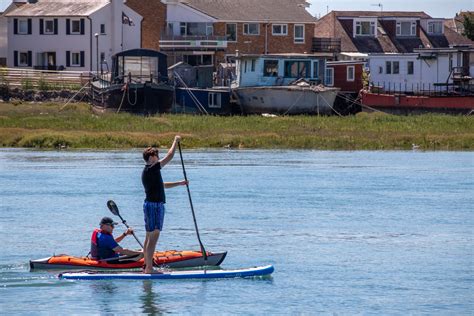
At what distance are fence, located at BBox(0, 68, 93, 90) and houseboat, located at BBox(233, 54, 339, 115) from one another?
10717 mm

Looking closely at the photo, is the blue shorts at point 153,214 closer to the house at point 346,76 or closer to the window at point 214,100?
Answer: the window at point 214,100

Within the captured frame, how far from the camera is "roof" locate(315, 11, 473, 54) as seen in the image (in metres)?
91.3

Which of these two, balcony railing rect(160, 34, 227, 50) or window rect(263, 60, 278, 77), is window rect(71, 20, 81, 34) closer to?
balcony railing rect(160, 34, 227, 50)

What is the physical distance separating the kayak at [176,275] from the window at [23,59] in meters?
67.4

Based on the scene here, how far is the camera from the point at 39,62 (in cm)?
8588

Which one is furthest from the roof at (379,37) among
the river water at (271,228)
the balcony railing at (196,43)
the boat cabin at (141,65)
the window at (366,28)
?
the river water at (271,228)

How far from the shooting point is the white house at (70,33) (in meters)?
84.0

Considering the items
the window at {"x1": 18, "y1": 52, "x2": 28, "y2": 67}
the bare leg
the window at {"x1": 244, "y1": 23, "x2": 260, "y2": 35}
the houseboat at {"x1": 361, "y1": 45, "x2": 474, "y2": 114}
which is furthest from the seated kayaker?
the window at {"x1": 244, "y1": 23, "x2": 260, "y2": 35}

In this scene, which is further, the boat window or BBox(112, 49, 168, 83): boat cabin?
the boat window

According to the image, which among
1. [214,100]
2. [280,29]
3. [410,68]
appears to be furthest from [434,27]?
[214,100]

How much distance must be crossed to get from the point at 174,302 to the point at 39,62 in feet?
225

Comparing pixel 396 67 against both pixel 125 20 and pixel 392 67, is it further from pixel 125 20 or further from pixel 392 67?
pixel 125 20

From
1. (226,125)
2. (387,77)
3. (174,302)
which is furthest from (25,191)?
(387,77)

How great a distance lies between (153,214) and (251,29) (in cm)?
6996
